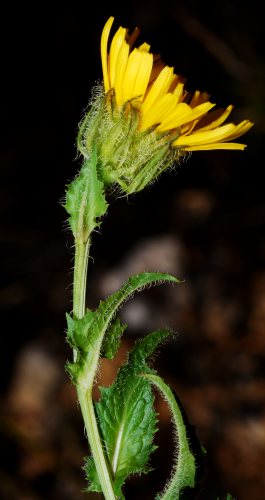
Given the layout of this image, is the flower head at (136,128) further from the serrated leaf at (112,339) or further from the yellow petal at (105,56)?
the serrated leaf at (112,339)

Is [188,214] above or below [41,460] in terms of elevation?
above

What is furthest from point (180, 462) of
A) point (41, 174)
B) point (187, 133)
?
point (41, 174)

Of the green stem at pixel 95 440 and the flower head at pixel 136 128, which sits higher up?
the flower head at pixel 136 128

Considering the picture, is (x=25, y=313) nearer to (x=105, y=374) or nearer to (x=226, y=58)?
(x=105, y=374)

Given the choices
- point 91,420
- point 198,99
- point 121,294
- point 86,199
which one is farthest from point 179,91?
point 91,420

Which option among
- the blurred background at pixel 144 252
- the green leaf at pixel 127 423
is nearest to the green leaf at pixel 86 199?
the green leaf at pixel 127 423

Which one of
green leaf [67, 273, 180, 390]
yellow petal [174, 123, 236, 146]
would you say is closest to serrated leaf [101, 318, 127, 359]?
green leaf [67, 273, 180, 390]
